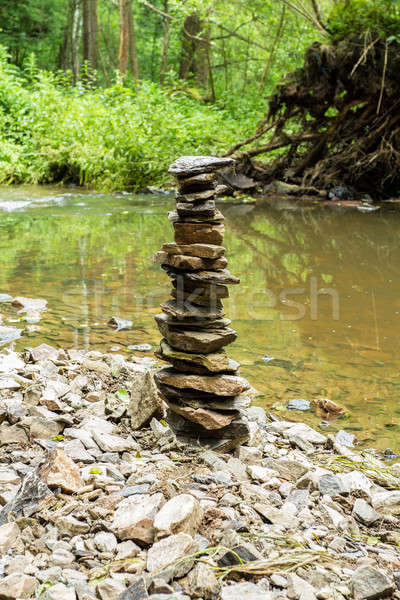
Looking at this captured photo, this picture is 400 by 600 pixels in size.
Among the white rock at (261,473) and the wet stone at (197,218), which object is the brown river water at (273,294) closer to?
the white rock at (261,473)

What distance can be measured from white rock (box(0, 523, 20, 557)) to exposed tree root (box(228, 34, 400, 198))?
10.2m

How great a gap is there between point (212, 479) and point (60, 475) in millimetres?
579

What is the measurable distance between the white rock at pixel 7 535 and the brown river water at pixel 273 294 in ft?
5.83

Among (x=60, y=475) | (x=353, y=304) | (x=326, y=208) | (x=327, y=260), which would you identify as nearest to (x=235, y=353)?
(x=353, y=304)

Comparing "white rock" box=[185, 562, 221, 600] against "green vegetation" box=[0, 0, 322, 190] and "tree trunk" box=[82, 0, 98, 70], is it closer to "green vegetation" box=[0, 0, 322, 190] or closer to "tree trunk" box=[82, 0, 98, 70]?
"green vegetation" box=[0, 0, 322, 190]

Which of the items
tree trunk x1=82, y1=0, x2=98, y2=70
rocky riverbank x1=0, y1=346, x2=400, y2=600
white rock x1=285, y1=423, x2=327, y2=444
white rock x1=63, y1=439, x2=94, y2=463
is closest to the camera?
rocky riverbank x1=0, y1=346, x2=400, y2=600

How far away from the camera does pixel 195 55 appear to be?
21766 millimetres

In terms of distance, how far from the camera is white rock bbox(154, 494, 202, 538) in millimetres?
1937

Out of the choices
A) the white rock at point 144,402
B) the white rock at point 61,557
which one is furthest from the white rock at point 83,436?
the white rock at point 61,557

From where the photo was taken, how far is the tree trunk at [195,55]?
2134cm

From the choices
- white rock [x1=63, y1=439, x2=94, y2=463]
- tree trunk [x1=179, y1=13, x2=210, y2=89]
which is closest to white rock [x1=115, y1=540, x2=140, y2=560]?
white rock [x1=63, y1=439, x2=94, y2=463]

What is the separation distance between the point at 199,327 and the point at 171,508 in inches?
37.5

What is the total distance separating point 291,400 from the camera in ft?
11.7

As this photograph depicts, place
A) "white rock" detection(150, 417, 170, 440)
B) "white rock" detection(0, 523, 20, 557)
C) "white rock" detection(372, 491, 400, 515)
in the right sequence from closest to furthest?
1. "white rock" detection(0, 523, 20, 557)
2. "white rock" detection(372, 491, 400, 515)
3. "white rock" detection(150, 417, 170, 440)
